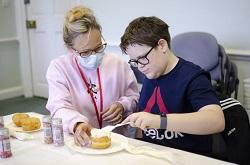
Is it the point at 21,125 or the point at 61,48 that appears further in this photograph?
the point at 61,48

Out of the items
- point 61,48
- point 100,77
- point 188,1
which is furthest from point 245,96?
point 61,48

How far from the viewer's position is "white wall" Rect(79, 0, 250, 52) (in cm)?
268

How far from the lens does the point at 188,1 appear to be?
2.95 meters

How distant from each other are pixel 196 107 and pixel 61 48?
10.6 feet

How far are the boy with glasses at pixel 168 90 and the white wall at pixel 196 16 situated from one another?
5.25 ft

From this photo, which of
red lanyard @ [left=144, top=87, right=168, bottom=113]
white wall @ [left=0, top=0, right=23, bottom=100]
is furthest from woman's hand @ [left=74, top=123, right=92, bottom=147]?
white wall @ [left=0, top=0, right=23, bottom=100]

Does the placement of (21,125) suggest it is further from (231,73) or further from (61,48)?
(61,48)

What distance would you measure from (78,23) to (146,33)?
14.2 inches

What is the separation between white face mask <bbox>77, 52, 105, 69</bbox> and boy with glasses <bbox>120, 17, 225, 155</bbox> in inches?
9.7

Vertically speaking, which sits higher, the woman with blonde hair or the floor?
the woman with blonde hair

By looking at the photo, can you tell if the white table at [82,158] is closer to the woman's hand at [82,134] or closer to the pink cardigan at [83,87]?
the woman's hand at [82,134]

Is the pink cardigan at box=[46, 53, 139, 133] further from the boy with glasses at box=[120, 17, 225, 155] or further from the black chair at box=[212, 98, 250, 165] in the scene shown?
the black chair at box=[212, 98, 250, 165]

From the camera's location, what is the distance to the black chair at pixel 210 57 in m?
2.39

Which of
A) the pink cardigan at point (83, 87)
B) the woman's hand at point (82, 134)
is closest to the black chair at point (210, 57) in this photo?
the pink cardigan at point (83, 87)
